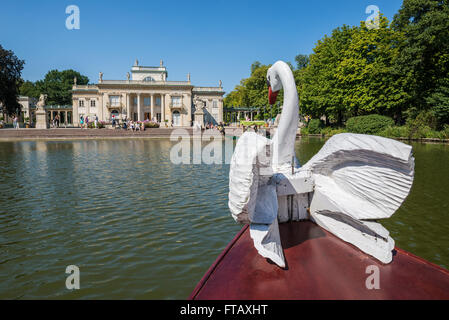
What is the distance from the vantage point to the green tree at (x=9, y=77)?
3428 centimetres

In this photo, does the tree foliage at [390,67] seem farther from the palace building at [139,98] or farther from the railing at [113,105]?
the railing at [113,105]

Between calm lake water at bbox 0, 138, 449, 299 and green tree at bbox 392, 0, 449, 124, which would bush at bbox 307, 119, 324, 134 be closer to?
green tree at bbox 392, 0, 449, 124

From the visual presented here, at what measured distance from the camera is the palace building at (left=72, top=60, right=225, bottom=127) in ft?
186

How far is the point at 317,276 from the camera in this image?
247 cm

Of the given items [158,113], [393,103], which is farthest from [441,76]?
[158,113]

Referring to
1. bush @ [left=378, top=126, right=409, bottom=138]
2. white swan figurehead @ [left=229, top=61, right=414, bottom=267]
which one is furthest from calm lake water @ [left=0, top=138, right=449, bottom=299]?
bush @ [left=378, top=126, right=409, bottom=138]

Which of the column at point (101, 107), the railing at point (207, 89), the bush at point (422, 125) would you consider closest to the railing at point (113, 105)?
the column at point (101, 107)

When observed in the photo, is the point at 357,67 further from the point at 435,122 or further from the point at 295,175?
the point at 295,175

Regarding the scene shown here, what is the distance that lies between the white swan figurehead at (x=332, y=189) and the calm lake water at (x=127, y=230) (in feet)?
5.84

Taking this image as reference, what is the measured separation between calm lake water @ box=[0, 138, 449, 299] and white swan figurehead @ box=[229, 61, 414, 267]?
1.78 metres

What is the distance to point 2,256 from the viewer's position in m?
4.56

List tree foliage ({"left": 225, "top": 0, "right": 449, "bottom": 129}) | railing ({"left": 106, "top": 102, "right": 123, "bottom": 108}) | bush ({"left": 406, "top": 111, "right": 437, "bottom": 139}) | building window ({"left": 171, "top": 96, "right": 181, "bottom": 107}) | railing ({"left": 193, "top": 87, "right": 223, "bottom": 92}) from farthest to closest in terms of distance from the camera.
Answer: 1. railing ({"left": 193, "top": 87, "right": 223, "bottom": 92})
2. building window ({"left": 171, "top": 96, "right": 181, "bottom": 107})
3. railing ({"left": 106, "top": 102, "right": 123, "bottom": 108})
4. bush ({"left": 406, "top": 111, "right": 437, "bottom": 139})
5. tree foliage ({"left": 225, "top": 0, "right": 449, "bottom": 129})

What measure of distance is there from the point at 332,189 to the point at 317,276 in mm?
993
